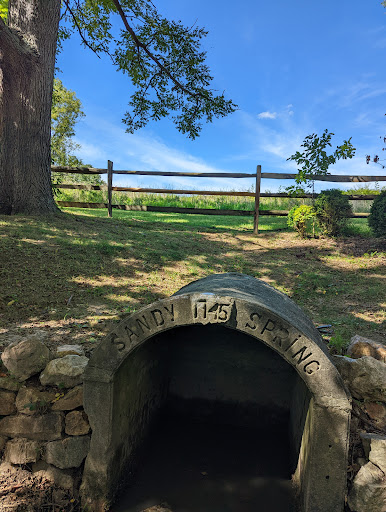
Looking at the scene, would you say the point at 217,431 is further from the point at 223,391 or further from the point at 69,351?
the point at 69,351

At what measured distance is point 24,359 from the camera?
3135 mm

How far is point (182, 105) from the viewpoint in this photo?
11320 mm

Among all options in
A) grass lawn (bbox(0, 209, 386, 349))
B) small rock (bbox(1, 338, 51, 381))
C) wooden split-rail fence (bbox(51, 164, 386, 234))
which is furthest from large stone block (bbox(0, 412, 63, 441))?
wooden split-rail fence (bbox(51, 164, 386, 234))

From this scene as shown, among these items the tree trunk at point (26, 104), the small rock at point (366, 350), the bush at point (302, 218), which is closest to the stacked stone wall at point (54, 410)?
the small rock at point (366, 350)

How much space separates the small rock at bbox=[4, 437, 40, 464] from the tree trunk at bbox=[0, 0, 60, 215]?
574 centimetres

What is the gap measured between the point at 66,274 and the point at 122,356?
371 cm

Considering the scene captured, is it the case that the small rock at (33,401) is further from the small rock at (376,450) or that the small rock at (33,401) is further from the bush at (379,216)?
the bush at (379,216)

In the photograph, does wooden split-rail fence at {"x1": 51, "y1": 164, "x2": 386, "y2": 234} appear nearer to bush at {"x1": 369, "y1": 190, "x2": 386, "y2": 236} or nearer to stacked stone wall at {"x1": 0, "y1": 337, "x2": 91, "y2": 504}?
bush at {"x1": 369, "y1": 190, "x2": 386, "y2": 236}

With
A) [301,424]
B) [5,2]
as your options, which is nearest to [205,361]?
[301,424]

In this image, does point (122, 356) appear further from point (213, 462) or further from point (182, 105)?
point (182, 105)

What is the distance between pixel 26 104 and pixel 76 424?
23.0 ft

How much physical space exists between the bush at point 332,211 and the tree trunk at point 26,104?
715cm

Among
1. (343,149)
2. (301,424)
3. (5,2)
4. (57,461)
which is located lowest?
(57,461)

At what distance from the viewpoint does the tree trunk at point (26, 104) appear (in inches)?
293
